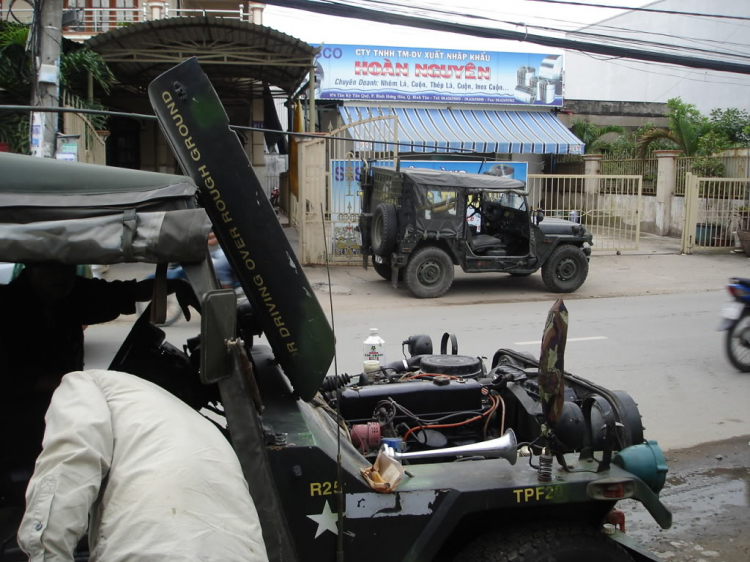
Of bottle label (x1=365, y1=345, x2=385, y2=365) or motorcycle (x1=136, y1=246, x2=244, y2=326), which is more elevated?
motorcycle (x1=136, y1=246, x2=244, y2=326)

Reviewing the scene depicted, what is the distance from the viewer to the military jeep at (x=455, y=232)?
1223 centimetres

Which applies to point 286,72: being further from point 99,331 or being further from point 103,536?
point 103,536

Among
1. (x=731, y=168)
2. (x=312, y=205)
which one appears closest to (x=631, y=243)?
(x=731, y=168)

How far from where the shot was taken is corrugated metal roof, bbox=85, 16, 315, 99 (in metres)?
14.1

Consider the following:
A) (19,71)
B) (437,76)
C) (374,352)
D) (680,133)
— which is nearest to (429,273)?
(374,352)

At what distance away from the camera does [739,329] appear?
812cm

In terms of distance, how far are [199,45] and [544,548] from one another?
14.6 meters

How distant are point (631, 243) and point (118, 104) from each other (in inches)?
566

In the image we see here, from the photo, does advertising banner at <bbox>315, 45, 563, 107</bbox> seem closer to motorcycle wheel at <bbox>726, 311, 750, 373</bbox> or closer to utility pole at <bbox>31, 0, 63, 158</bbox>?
utility pole at <bbox>31, 0, 63, 158</bbox>

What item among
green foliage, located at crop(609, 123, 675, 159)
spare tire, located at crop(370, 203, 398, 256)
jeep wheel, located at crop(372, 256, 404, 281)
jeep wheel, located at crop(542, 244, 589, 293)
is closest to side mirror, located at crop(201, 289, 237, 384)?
spare tire, located at crop(370, 203, 398, 256)

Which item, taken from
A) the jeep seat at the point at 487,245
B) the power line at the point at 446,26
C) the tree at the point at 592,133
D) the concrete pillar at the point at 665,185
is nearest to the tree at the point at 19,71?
the power line at the point at 446,26

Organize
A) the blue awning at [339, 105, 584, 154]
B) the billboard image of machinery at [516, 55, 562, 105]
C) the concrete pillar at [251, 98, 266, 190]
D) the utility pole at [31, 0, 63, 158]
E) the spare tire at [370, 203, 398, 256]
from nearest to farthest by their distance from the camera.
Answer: the utility pole at [31, 0, 63, 158]
the spare tire at [370, 203, 398, 256]
the concrete pillar at [251, 98, 266, 190]
the blue awning at [339, 105, 584, 154]
the billboard image of machinery at [516, 55, 562, 105]

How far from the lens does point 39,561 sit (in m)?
1.62

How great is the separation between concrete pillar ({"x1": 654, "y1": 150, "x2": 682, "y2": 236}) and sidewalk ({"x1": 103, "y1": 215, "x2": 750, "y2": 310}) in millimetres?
3602
